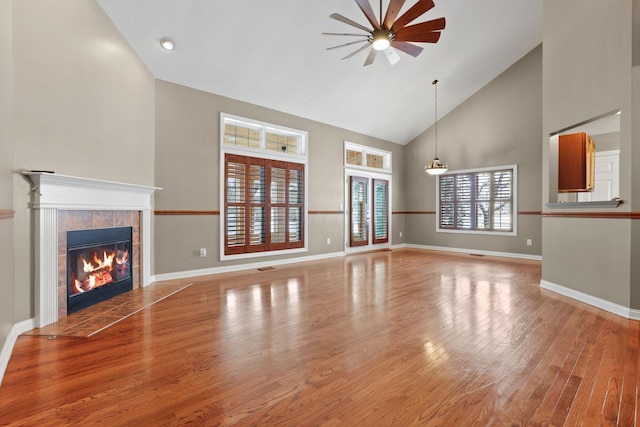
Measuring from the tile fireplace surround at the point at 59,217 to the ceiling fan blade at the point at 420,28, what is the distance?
371 cm

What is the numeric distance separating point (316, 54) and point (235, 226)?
126 inches

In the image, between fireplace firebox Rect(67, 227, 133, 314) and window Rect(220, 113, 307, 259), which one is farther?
window Rect(220, 113, 307, 259)

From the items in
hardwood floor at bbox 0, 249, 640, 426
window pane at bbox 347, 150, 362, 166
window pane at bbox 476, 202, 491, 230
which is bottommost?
hardwood floor at bbox 0, 249, 640, 426

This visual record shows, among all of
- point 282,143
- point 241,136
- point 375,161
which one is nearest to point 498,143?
point 375,161

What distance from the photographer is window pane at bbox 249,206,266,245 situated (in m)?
5.57

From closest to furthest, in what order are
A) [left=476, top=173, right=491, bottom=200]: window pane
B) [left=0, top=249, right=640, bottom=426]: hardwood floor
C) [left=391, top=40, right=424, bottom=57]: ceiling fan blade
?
[left=0, top=249, right=640, bottom=426]: hardwood floor, [left=391, top=40, right=424, bottom=57]: ceiling fan blade, [left=476, top=173, right=491, bottom=200]: window pane

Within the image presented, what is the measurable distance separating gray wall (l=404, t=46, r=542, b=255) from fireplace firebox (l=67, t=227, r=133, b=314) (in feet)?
22.3

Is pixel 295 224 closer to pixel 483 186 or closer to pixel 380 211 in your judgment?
pixel 380 211

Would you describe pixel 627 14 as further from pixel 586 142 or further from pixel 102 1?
pixel 102 1

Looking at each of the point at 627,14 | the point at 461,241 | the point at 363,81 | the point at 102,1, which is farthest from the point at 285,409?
the point at 461,241

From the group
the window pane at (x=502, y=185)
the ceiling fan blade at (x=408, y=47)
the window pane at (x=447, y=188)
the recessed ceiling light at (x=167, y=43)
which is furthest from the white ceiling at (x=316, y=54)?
the window pane at (x=502, y=185)

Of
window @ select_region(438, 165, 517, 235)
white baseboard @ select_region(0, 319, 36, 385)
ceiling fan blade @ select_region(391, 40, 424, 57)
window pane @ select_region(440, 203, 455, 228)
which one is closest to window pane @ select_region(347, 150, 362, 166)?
window @ select_region(438, 165, 517, 235)

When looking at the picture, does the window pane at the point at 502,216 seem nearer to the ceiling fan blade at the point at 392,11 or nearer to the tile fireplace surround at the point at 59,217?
the ceiling fan blade at the point at 392,11

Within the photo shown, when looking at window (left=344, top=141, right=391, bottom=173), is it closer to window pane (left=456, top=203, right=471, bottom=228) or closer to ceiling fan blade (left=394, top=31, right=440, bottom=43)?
window pane (left=456, top=203, right=471, bottom=228)
